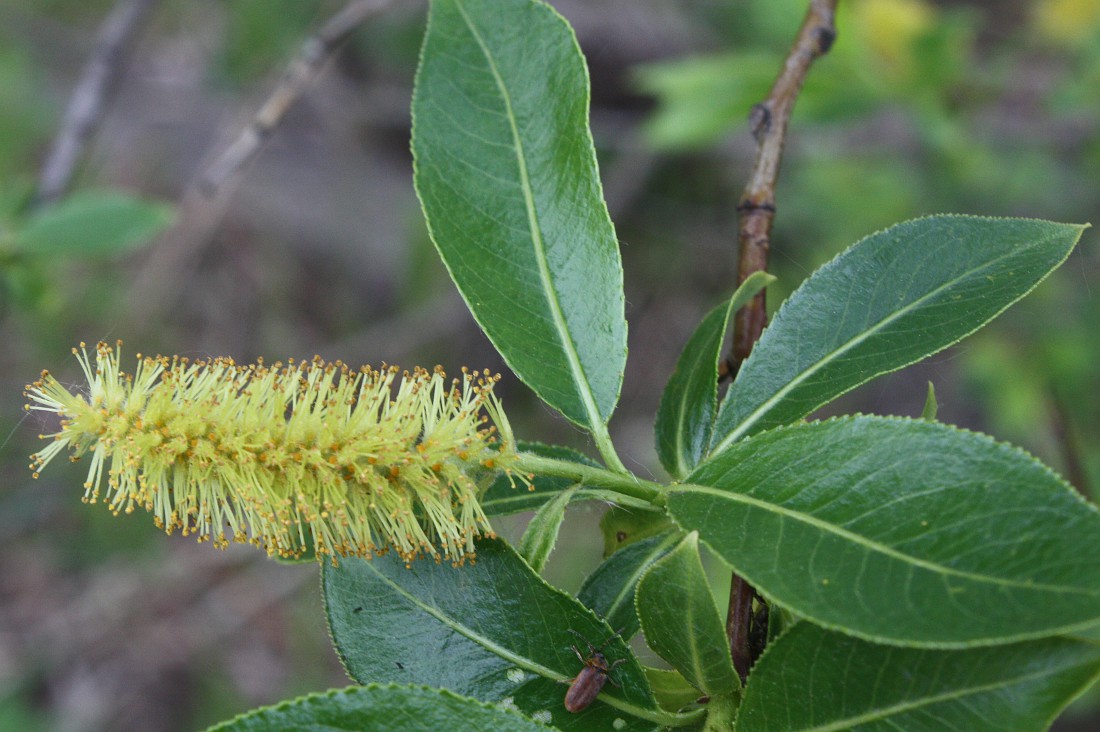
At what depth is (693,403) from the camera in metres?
1.50

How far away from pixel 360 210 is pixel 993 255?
4652 millimetres

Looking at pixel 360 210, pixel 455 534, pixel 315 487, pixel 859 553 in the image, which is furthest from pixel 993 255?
pixel 360 210

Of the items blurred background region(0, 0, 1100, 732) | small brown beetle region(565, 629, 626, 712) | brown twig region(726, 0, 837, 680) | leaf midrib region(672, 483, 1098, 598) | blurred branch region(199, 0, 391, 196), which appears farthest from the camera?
blurred background region(0, 0, 1100, 732)

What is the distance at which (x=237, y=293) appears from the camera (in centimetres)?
570

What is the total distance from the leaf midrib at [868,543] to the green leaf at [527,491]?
264mm

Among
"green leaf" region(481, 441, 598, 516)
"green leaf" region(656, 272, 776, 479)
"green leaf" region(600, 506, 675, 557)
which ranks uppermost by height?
"green leaf" region(656, 272, 776, 479)

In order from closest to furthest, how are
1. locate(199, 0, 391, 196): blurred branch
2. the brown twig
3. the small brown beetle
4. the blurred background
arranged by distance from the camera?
the small brown beetle → the brown twig → locate(199, 0, 391, 196): blurred branch → the blurred background

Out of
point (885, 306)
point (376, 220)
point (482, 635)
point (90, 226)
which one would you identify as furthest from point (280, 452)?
point (376, 220)

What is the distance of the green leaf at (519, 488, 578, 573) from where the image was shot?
4.33 feet

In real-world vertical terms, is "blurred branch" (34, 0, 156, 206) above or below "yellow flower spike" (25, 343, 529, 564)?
above

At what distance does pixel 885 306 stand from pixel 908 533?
0.45 metres

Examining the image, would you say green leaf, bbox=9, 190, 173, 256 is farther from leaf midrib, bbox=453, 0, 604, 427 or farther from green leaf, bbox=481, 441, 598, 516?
green leaf, bbox=481, 441, 598, 516

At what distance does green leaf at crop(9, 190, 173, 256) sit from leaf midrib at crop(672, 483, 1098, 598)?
77.2 inches

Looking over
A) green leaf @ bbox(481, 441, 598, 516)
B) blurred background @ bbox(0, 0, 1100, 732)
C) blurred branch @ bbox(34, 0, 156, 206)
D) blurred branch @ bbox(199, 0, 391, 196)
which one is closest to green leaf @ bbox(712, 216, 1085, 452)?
green leaf @ bbox(481, 441, 598, 516)
